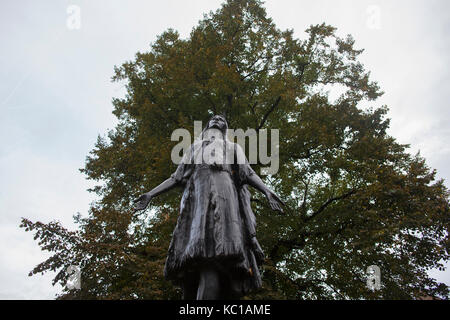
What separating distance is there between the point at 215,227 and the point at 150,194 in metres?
0.98

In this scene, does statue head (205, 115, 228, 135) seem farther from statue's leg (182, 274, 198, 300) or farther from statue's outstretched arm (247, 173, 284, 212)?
statue's leg (182, 274, 198, 300)

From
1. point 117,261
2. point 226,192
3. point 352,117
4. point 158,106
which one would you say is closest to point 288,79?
point 352,117

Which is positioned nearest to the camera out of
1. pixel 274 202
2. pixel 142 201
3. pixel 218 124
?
pixel 274 202

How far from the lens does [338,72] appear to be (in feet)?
48.6

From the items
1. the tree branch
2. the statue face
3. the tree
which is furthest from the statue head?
the tree branch

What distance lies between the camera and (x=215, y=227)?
346 cm

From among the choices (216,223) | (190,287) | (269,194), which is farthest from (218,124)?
(190,287)

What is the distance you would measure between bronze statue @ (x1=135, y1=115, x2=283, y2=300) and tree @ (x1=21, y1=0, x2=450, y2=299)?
428 centimetres

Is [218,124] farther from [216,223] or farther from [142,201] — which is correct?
[216,223]

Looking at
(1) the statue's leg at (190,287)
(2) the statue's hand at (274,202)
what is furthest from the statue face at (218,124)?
(1) the statue's leg at (190,287)

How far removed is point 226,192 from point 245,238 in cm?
56

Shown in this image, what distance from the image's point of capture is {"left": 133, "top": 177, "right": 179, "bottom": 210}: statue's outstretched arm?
12.7 ft

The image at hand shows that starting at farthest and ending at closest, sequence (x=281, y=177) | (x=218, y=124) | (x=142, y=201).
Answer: (x=281, y=177), (x=218, y=124), (x=142, y=201)
